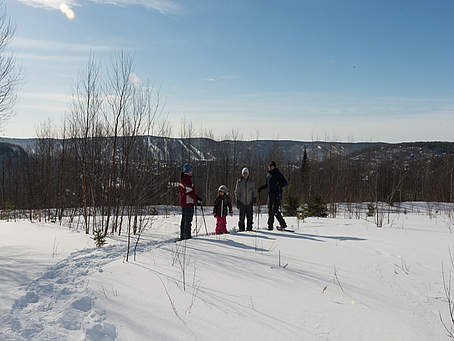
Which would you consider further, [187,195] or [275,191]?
[275,191]

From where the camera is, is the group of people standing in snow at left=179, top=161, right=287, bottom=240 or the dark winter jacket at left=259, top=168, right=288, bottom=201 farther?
the dark winter jacket at left=259, top=168, right=288, bottom=201

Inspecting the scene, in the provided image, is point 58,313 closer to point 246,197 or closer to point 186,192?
point 186,192

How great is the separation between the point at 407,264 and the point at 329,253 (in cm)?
115

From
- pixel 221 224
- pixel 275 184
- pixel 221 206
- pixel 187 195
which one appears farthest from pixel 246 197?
pixel 187 195

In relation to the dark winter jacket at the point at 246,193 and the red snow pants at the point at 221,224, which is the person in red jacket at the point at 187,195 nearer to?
the red snow pants at the point at 221,224

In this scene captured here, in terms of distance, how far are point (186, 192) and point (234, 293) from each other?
4084mm

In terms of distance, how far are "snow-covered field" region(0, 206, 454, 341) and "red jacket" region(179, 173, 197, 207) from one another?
168 centimetres

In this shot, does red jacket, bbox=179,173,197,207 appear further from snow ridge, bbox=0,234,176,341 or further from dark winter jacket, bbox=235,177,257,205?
snow ridge, bbox=0,234,176,341

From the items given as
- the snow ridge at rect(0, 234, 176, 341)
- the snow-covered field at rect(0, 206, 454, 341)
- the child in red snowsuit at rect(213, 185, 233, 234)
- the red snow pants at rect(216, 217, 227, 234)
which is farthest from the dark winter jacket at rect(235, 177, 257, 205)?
the snow ridge at rect(0, 234, 176, 341)

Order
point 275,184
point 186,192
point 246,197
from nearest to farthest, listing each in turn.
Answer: point 186,192, point 275,184, point 246,197

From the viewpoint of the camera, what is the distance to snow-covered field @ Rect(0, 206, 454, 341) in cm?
251

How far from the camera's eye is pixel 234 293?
3.24 meters

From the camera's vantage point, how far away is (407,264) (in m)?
4.32

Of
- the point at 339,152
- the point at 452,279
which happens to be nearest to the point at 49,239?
the point at 452,279
